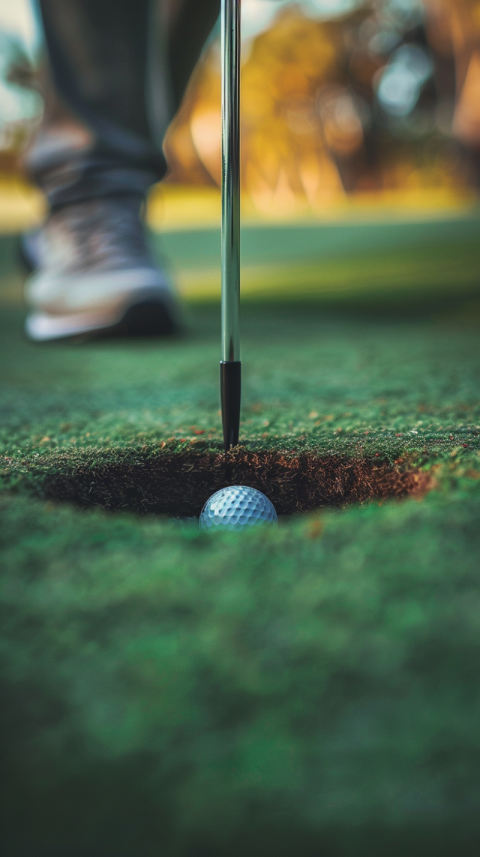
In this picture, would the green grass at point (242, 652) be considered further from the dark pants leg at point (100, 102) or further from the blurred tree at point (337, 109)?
the blurred tree at point (337, 109)

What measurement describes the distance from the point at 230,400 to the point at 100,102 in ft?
4.93

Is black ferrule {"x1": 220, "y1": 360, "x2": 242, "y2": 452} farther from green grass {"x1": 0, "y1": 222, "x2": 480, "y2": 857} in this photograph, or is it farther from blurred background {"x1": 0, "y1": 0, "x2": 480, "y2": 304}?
blurred background {"x1": 0, "y1": 0, "x2": 480, "y2": 304}

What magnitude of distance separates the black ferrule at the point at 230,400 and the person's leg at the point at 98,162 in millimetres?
965

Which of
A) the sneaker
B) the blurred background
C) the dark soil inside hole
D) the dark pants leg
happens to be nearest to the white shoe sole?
the sneaker

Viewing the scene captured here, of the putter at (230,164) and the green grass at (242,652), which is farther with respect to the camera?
the putter at (230,164)

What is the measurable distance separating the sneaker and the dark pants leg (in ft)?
0.25

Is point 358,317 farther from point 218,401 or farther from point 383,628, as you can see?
point 383,628

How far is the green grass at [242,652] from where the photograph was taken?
1.26 ft

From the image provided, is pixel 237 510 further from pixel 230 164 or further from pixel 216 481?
pixel 230 164

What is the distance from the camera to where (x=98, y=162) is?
7.12 feet

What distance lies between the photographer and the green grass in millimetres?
385

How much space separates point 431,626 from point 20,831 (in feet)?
1.00

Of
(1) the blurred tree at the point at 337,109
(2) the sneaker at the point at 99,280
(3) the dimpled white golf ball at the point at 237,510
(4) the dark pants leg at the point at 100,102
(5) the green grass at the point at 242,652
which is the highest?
(1) the blurred tree at the point at 337,109

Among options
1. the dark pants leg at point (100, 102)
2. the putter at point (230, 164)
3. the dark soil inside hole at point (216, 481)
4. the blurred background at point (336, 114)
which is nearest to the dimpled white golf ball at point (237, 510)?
the dark soil inside hole at point (216, 481)
